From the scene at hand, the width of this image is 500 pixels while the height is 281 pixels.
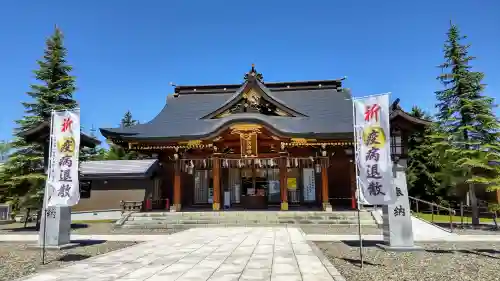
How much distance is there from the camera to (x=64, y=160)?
28.4 ft

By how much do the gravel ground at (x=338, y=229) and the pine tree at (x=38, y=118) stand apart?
12414 millimetres

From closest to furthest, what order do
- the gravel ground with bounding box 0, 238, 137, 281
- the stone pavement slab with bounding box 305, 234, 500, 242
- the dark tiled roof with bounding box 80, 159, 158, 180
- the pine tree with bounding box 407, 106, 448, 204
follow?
the gravel ground with bounding box 0, 238, 137, 281 → the stone pavement slab with bounding box 305, 234, 500, 242 → the dark tiled roof with bounding box 80, 159, 158, 180 → the pine tree with bounding box 407, 106, 448, 204

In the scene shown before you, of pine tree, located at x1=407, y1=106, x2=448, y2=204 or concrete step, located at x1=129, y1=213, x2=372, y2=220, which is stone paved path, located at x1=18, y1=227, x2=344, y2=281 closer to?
concrete step, located at x1=129, y1=213, x2=372, y2=220

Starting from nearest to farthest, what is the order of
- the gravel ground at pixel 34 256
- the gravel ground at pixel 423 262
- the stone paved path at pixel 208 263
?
the stone paved path at pixel 208 263 < the gravel ground at pixel 423 262 < the gravel ground at pixel 34 256

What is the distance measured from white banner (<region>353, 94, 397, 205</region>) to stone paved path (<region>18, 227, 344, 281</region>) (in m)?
1.98

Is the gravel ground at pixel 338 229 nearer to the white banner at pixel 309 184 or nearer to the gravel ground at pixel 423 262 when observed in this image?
the gravel ground at pixel 423 262

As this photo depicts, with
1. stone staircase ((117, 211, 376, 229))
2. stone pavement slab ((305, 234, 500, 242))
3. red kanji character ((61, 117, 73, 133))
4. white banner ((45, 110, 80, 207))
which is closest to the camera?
white banner ((45, 110, 80, 207))

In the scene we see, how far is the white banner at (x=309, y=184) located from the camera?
19.0m

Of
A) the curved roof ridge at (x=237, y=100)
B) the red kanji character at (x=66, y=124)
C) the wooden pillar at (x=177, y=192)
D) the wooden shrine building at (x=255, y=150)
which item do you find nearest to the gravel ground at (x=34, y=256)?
the red kanji character at (x=66, y=124)

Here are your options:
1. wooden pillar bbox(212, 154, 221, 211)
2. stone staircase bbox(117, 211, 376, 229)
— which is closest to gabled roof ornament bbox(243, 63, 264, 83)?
wooden pillar bbox(212, 154, 221, 211)

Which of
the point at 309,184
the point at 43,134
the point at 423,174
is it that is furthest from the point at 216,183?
the point at 423,174

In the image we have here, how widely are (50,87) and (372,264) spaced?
1748 centimetres

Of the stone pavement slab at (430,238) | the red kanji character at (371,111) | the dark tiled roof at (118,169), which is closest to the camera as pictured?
the red kanji character at (371,111)

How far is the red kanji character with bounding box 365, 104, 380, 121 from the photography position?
771 cm
